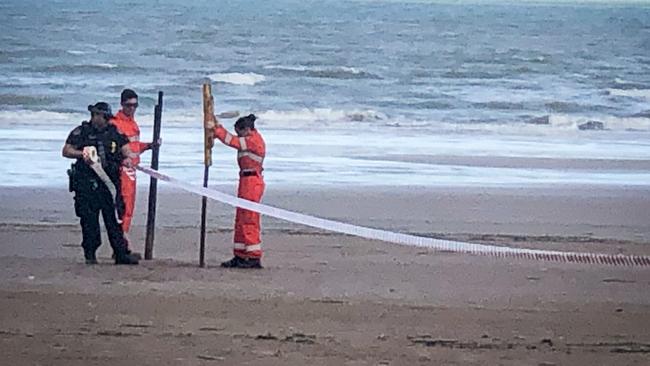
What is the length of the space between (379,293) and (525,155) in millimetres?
10046

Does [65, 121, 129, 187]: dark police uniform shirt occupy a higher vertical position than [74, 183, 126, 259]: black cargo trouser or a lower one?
higher

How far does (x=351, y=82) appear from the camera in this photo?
3400 cm

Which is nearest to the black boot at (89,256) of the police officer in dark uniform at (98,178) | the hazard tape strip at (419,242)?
the police officer in dark uniform at (98,178)

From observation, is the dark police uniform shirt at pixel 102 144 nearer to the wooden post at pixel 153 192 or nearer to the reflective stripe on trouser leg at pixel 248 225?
the wooden post at pixel 153 192

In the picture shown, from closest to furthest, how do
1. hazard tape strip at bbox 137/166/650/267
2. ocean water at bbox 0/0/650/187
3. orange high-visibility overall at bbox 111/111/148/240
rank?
hazard tape strip at bbox 137/166/650/267, orange high-visibility overall at bbox 111/111/148/240, ocean water at bbox 0/0/650/187

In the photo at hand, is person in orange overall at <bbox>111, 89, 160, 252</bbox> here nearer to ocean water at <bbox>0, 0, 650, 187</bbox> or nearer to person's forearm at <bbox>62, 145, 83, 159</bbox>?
person's forearm at <bbox>62, 145, 83, 159</bbox>

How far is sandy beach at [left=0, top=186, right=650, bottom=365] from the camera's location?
6.39 meters

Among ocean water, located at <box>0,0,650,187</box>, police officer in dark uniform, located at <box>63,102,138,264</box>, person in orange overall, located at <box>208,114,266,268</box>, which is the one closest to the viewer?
police officer in dark uniform, located at <box>63,102,138,264</box>

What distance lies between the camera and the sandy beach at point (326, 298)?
6395mm

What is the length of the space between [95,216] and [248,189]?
968 millimetres

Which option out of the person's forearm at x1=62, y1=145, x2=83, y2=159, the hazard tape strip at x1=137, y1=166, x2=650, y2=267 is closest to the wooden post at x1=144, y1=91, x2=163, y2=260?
the hazard tape strip at x1=137, y1=166, x2=650, y2=267

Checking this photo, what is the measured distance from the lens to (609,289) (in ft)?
27.2

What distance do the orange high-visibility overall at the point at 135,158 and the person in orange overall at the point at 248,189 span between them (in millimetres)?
716

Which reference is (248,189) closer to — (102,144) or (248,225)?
(248,225)
